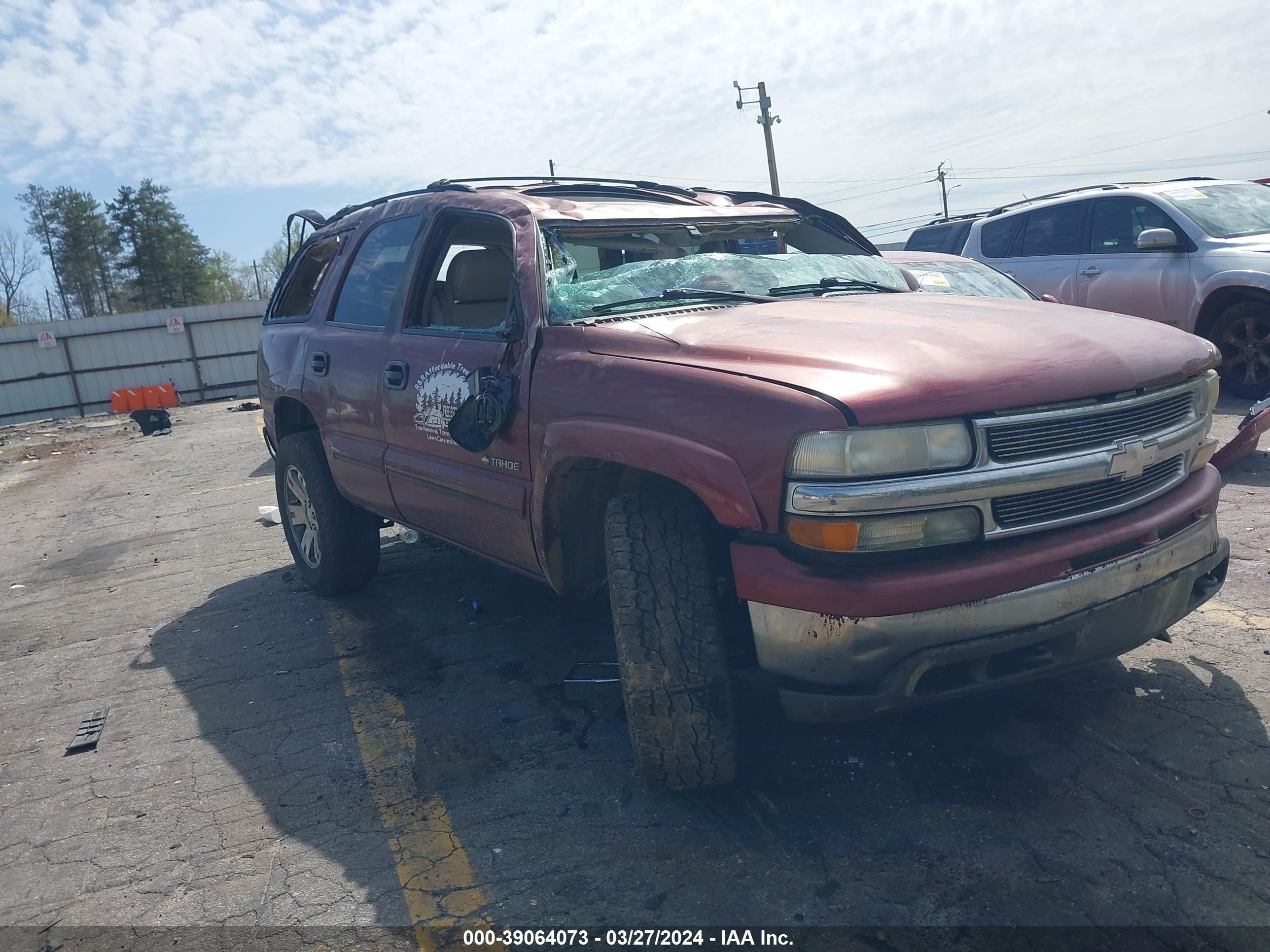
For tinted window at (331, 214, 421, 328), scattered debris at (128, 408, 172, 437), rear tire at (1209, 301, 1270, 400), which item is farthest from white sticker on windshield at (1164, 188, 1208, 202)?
scattered debris at (128, 408, 172, 437)

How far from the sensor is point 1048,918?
88.8 inches

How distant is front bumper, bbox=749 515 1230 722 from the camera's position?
2.39 m

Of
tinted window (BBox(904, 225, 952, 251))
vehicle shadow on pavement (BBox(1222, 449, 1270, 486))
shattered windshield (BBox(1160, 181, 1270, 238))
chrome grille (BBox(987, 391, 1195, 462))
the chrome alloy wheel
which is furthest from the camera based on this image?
tinted window (BBox(904, 225, 952, 251))

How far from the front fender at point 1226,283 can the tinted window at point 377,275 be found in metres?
6.65

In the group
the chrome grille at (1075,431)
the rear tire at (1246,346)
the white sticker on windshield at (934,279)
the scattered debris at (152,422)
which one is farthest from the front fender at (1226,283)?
the scattered debris at (152,422)

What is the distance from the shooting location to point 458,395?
11.9ft

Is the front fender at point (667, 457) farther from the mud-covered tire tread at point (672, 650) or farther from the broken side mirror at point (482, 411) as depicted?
the broken side mirror at point (482, 411)

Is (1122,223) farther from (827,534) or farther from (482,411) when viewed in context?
(827,534)

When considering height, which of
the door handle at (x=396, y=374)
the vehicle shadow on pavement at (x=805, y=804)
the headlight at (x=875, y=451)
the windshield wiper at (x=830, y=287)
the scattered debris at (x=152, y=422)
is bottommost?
the vehicle shadow on pavement at (x=805, y=804)

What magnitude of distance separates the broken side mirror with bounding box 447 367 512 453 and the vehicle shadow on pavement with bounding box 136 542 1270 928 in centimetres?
107

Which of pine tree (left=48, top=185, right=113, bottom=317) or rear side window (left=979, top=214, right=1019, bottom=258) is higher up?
pine tree (left=48, top=185, right=113, bottom=317)

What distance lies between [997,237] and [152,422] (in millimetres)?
15266

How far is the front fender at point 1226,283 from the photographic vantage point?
749cm

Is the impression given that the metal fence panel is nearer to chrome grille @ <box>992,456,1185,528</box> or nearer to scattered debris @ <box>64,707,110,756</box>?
scattered debris @ <box>64,707,110,756</box>
